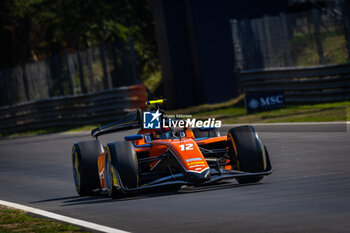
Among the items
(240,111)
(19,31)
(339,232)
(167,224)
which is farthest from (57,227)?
(19,31)

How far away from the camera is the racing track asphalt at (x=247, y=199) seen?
22.8 feet

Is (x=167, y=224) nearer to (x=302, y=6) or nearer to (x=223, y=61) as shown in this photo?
(x=223, y=61)

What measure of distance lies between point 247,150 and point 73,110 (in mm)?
19360

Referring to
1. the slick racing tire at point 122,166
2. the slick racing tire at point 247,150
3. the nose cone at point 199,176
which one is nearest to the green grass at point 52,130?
the slick racing tire at point 122,166

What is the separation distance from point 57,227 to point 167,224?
1267 mm

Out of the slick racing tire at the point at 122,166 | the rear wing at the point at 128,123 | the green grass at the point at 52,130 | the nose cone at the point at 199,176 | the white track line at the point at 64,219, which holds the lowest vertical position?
the green grass at the point at 52,130

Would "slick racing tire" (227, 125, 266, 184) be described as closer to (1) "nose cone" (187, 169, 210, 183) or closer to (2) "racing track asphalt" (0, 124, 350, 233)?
(2) "racing track asphalt" (0, 124, 350, 233)

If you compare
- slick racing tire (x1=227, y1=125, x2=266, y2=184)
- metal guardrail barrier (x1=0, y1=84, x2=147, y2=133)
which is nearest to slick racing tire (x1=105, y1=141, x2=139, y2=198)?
slick racing tire (x1=227, y1=125, x2=266, y2=184)

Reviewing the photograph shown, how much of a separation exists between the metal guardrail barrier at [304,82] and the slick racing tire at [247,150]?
Answer: 1142 cm

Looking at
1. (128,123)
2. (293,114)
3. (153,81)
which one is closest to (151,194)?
(128,123)

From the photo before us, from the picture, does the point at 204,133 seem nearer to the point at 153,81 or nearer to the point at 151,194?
the point at 151,194

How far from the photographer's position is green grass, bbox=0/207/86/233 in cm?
776

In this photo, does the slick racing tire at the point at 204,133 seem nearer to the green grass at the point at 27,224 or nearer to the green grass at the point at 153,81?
the green grass at the point at 27,224

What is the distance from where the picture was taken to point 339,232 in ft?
19.6
